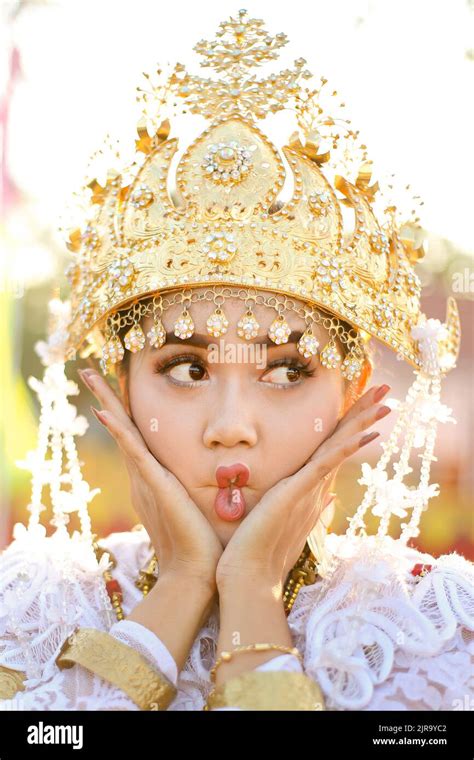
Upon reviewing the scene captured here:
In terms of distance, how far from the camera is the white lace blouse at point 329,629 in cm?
234

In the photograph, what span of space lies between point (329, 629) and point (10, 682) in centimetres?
97

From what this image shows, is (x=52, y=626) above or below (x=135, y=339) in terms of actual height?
below

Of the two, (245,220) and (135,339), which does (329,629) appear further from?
(245,220)

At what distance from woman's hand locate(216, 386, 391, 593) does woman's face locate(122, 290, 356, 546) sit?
0.19 ft

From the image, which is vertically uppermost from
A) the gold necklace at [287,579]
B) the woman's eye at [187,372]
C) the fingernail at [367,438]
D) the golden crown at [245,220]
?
the golden crown at [245,220]

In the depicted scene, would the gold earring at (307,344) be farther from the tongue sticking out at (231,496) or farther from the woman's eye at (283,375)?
the tongue sticking out at (231,496)

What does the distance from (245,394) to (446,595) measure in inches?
33.5

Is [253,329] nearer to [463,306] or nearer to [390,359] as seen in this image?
[390,359]

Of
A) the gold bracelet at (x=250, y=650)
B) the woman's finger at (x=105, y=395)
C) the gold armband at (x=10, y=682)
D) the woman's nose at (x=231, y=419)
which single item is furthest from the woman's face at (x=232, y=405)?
the gold armband at (x=10, y=682)

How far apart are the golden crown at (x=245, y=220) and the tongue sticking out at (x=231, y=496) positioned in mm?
582

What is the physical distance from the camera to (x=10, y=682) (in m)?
2.57

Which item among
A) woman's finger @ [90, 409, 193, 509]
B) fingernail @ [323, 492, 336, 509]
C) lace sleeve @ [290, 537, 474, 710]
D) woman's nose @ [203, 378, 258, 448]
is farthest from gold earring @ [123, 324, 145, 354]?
lace sleeve @ [290, 537, 474, 710]

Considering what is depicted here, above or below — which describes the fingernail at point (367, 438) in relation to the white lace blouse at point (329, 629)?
above

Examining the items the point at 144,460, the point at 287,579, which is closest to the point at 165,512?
the point at 144,460
